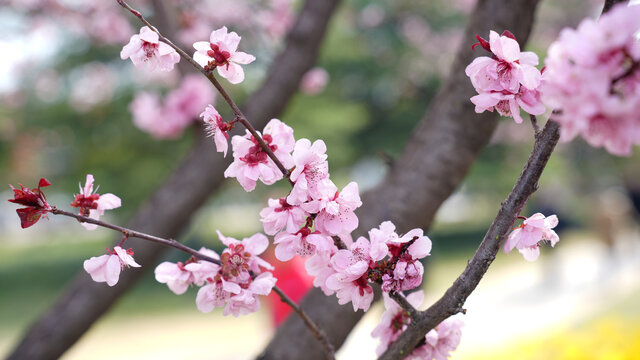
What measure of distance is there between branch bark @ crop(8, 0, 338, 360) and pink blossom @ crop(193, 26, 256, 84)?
1.19 m

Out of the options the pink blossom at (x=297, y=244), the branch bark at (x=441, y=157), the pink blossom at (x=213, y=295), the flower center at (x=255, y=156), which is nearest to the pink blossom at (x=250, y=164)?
the flower center at (x=255, y=156)

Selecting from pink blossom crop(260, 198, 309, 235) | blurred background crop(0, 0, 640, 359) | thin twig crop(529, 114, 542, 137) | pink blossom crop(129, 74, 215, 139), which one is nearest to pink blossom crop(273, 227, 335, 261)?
pink blossom crop(260, 198, 309, 235)

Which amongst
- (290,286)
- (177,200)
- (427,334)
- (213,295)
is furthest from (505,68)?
(290,286)

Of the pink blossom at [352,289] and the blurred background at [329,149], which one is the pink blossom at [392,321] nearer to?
the pink blossom at [352,289]

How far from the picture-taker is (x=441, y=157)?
1752mm

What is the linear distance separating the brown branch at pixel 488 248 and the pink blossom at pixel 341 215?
27 centimetres

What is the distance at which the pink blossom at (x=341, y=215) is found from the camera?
1043 millimetres

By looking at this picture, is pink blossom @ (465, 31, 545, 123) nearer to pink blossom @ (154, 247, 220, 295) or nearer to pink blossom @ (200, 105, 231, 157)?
pink blossom @ (200, 105, 231, 157)

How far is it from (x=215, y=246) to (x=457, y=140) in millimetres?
13049

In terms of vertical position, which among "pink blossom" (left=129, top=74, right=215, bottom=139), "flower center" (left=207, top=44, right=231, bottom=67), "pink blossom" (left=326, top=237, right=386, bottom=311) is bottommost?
"pink blossom" (left=326, top=237, right=386, bottom=311)

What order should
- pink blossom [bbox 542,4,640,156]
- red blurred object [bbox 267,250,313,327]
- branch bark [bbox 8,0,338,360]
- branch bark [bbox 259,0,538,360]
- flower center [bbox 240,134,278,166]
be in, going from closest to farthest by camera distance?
1. pink blossom [bbox 542,4,640,156]
2. flower center [bbox 240,134,278,166]
3. branch bark [bbox 259,0,538,360]
4. branch bark [bbox 8,0,338,360]
5. red blurred object [bbox 267,250,313,327]

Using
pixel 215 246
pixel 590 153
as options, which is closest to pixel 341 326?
pixel 215 246

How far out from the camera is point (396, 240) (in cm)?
102

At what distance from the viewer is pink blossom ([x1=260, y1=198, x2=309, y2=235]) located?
1060 millimetres
